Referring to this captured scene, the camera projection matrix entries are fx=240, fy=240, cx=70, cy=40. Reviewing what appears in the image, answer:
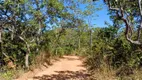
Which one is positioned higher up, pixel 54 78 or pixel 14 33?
pixel 14 33

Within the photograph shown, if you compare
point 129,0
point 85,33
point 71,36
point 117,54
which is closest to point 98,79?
point 117,54

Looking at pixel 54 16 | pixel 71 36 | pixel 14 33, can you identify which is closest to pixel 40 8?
pixel 54 16

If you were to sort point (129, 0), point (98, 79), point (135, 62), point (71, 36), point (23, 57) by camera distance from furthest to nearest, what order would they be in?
point (71, 36)
point (23, 57)
point (135, 62)
point (98, 79)
point (129, 0)

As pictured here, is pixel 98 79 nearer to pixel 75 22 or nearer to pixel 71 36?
pixel 75 22

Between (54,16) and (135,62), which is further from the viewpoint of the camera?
(54,16)

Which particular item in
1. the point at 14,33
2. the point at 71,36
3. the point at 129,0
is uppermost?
the point at 129,0

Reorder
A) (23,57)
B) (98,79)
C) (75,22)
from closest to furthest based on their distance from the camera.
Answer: (98,79) < (23,57) < (75,22)

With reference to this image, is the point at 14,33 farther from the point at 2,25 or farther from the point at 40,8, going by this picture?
the point at 40,8

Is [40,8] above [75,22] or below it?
above

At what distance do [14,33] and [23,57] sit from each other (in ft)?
5.20

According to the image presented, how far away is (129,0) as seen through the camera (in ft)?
24.6

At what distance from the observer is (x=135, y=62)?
11430mm

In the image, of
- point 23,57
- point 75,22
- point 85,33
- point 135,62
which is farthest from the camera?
point 85,33

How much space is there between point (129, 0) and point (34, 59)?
27.2 feet
